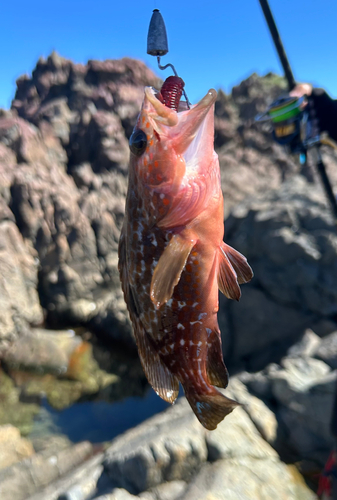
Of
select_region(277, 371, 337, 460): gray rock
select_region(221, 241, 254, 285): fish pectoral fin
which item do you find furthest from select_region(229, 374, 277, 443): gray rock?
select_region(221, 241, 254, 285): fish pectoral fin

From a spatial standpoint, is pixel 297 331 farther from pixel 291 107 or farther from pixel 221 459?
pixel 291 107


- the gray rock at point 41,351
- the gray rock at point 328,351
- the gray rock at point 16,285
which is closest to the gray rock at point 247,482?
the gray rock at point 328,351

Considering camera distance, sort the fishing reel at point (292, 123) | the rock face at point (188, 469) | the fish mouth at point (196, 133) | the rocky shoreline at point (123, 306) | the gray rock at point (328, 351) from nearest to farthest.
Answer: the fish mouth at point (196, 133), the fishing reel at point (292, 123), the rock face at point (188, 469), the rocky shoreline at point (123, 306), the gray rock at point (328, 351)

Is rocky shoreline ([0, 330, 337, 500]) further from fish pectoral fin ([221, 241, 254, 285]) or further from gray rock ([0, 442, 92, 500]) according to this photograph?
fish pectoral fin ([221, 241, 254, 285])

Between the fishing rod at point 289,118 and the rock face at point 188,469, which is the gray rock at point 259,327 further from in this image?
the fishing rod at point 289,118

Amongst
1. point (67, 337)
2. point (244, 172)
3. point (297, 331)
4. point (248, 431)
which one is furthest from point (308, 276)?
point (244, 172)
